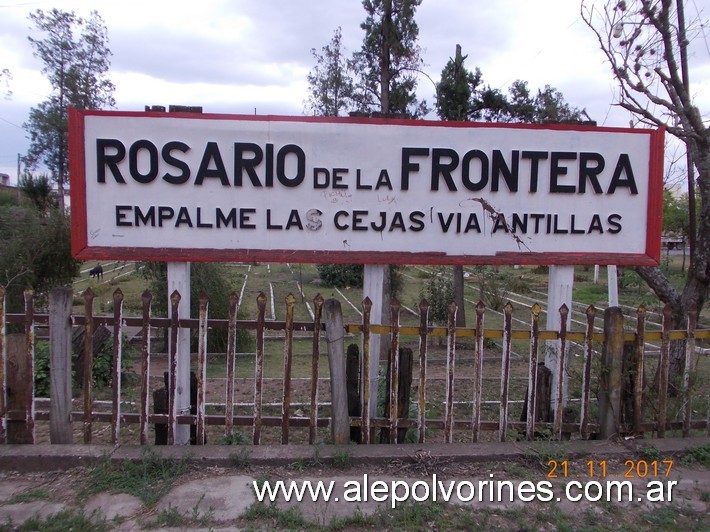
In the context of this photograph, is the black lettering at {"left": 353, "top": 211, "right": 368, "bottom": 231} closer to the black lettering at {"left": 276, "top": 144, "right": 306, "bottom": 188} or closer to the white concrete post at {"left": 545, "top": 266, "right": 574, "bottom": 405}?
the black lettering at {"left": 276, "top": 144, "right": 306, "bottom": 188}

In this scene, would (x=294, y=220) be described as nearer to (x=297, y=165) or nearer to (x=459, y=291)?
(x=297, y=165)

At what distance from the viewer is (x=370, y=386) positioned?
13.5 feet

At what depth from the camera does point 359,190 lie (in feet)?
13.4

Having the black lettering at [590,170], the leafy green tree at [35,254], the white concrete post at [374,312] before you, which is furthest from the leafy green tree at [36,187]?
the black lettering at [590,170]

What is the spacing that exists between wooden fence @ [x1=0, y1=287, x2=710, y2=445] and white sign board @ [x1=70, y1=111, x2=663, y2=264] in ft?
1.60

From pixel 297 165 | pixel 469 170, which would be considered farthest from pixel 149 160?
pixel 469 170

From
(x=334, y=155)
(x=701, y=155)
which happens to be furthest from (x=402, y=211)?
(x=701, y=155)

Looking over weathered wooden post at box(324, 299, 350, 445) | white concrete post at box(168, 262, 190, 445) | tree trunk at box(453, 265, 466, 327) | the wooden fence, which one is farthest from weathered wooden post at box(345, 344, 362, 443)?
tree trunk at box(453, 265, 466, 327)

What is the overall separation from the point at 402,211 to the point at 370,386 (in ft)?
4.57

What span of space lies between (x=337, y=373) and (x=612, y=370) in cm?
215

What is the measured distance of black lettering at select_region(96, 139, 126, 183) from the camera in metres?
3.93

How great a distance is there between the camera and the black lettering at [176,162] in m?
3.95

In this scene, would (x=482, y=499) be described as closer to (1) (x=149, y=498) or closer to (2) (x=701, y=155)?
(1) (x=149, y=498)

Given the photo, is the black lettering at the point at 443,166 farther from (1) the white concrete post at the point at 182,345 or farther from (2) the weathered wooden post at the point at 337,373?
(1) the white concrete post at the point at 182,345
